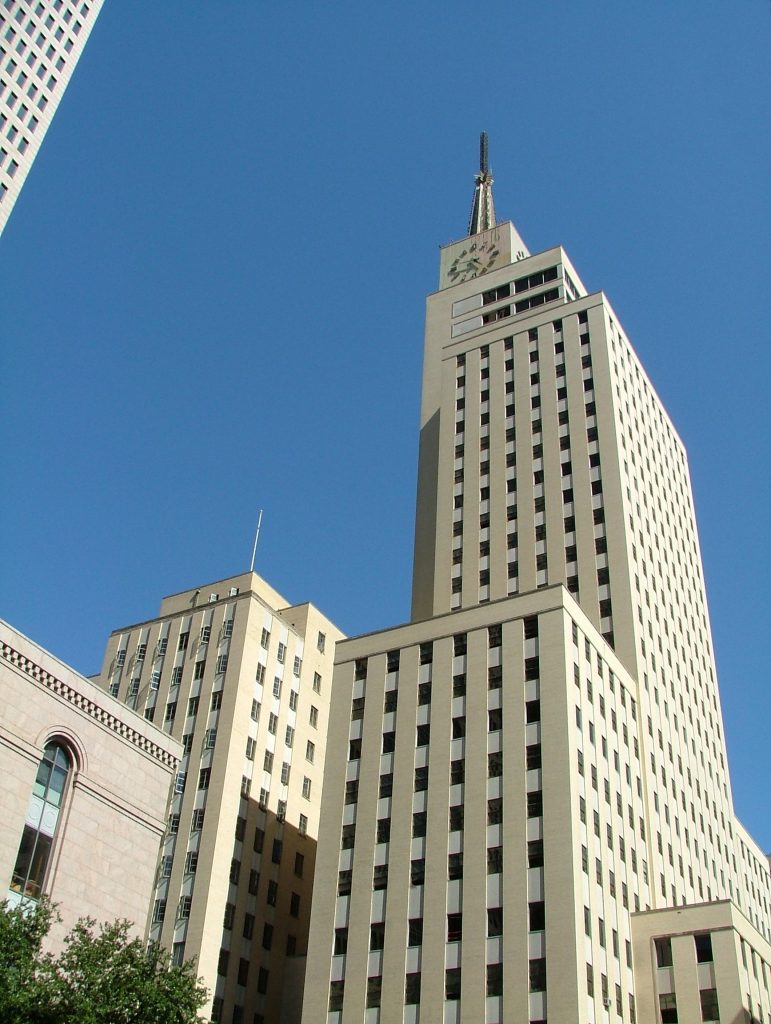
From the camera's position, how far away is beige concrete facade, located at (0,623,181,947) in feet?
125

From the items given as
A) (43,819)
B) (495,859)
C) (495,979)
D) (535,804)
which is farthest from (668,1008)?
(43,819)

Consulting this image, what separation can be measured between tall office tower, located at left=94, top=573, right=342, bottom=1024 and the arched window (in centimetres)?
3018

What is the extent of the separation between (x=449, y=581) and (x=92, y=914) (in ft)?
169

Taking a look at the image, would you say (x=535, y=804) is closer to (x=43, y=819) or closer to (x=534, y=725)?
(x=534, y=725)

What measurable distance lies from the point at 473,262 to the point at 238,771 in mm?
60863

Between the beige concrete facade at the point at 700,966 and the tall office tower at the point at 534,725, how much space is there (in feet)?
0.66

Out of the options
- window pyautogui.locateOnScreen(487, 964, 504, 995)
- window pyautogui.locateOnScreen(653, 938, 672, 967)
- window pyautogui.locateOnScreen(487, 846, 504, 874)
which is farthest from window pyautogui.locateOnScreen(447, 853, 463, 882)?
window pyautogui.locateOnScreen(653, 938, 672, 967)

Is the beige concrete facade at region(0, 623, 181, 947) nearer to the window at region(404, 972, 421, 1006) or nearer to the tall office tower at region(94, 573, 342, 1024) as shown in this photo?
the window at region(404, 972, 421, 1006)

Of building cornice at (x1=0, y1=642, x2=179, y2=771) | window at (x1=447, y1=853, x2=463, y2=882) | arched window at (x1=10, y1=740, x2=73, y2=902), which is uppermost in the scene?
window at (x1=447, y1=853, x2=463, y2=882)

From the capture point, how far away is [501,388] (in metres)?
96.6

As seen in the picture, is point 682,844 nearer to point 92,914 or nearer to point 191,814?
point 191,814

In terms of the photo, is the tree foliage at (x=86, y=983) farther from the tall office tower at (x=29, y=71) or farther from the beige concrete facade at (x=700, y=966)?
the tall office tower at (x=29, y=71)

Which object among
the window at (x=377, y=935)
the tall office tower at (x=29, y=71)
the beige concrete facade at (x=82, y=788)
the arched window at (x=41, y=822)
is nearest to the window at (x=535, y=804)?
the window at (x=377, y=935)

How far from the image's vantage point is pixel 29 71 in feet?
342
